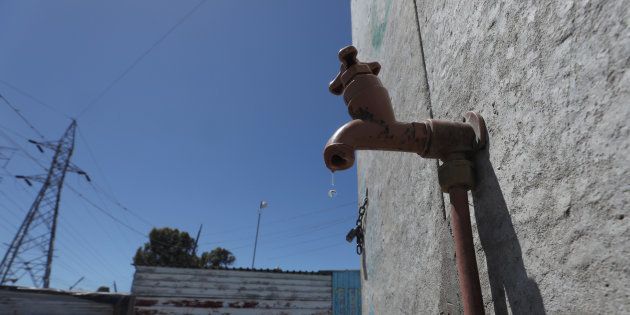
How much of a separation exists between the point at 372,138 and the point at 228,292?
10873 millimetres

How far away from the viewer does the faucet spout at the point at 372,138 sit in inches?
59.2

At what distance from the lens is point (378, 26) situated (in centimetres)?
389

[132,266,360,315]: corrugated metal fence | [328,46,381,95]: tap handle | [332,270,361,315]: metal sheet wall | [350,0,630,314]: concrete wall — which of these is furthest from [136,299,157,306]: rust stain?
[328,46,381,95]: tap handle

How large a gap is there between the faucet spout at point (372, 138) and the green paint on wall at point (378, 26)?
226 cm

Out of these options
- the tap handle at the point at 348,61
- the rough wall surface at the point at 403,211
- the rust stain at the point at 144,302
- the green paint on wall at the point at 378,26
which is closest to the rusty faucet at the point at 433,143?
the tap handle at the point at 348,61

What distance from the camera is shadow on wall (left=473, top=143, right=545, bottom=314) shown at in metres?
1.21

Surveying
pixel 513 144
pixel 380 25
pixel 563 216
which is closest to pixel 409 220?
pixel 513 144

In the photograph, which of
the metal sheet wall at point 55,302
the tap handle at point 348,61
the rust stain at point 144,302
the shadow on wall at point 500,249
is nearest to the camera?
the shadow on wall at point 500,249

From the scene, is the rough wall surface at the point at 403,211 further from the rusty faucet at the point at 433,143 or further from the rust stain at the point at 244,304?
the rust stain at the point at 244,304

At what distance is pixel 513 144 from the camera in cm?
131

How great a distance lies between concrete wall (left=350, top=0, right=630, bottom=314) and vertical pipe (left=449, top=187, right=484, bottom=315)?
8cm

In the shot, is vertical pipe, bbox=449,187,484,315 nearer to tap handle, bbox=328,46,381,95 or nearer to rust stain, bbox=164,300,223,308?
tap handle, bbox=328,46,381,95

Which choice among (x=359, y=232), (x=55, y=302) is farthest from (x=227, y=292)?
(x=359, y=232)

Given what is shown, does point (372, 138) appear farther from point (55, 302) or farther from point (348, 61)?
point (55, 302)
